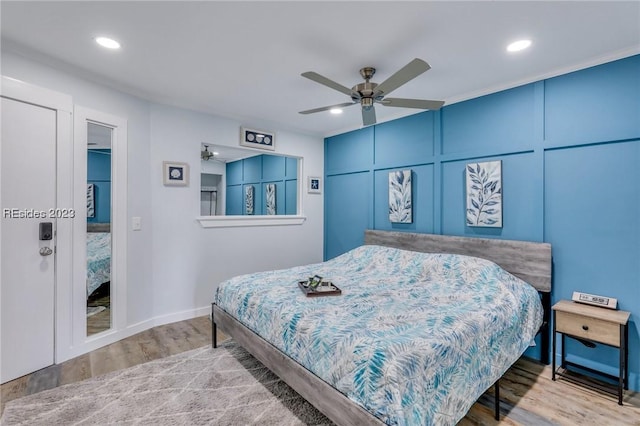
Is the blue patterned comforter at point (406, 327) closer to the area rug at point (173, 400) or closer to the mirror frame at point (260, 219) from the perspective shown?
the area rug at point (173, 400)

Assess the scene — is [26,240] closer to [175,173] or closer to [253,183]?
[175,173]

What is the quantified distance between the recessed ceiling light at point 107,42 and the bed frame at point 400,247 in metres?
2.30

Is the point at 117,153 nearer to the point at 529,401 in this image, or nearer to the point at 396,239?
the point at 396,239

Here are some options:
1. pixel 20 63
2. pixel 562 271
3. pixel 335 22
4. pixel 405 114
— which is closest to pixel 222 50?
pixel 335 22

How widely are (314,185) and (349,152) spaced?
78cm

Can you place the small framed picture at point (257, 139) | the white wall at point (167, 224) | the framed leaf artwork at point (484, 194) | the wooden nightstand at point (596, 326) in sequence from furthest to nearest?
the small framed picture at point (257, 139), the white wall at point (167, 224), the framed leaf artwork at point (484, 194), the wooden nightstand at point (596, 326)

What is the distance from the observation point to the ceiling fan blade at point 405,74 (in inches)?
79.8

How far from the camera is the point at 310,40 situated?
2.31 metres

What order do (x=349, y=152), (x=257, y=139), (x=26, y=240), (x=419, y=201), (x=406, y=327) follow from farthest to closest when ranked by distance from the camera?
(x=349, y=152), (x=257, y=139), (x=419, y=201), (x=26, y=240), (x=406, y=327)

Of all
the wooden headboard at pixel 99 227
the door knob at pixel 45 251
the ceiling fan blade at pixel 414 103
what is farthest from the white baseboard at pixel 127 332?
the ceiling fan blade at pixel 414 103

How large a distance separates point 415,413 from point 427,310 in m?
0.81

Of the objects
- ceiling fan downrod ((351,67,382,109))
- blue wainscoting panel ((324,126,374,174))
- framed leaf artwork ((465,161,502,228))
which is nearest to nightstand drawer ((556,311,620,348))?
framed leaf artwork ((465,161,502,228))

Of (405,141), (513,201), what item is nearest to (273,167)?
(405,141)

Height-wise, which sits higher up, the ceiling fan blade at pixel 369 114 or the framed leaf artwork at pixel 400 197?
the ceiling fan blade at pixel 369 114
